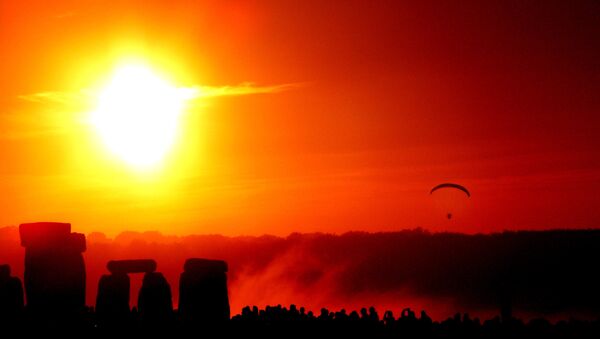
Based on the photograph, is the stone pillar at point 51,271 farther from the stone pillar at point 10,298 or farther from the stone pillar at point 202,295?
the stone pillar at point 202,295

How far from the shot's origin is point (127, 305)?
64.0 feet

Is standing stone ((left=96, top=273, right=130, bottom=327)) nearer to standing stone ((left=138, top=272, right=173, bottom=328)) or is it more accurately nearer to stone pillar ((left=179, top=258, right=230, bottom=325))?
standing stone ((left=138, top=272, right=173, bottom=328))

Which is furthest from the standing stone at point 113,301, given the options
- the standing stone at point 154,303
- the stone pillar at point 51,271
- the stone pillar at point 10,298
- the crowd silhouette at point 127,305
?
the stone pillar at point 10,298

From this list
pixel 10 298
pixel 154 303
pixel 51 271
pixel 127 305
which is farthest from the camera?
pixel 51 271

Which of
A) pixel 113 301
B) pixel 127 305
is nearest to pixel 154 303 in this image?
pixel 127 305

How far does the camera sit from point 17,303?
778 inches

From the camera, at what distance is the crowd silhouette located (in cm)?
1841

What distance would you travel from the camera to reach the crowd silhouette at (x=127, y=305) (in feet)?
60.4

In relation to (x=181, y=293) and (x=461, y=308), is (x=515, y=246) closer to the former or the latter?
(x=461, y=308)

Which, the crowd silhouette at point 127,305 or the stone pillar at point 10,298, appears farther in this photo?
the stone pillar at point 10,298

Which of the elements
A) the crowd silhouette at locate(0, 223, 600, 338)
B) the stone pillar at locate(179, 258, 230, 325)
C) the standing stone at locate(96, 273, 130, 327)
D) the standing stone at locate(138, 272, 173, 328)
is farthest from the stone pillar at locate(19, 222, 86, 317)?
the stone pillar at locate(179, 258, 230, 325)

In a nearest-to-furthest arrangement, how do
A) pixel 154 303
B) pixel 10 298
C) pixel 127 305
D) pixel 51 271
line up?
1. pixel 154 303
2. pixel 127 305
3. pixel 10 298
4. pixel 51 271

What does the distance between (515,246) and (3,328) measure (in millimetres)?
63672

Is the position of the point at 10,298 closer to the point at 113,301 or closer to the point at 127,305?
the point at 113,301
